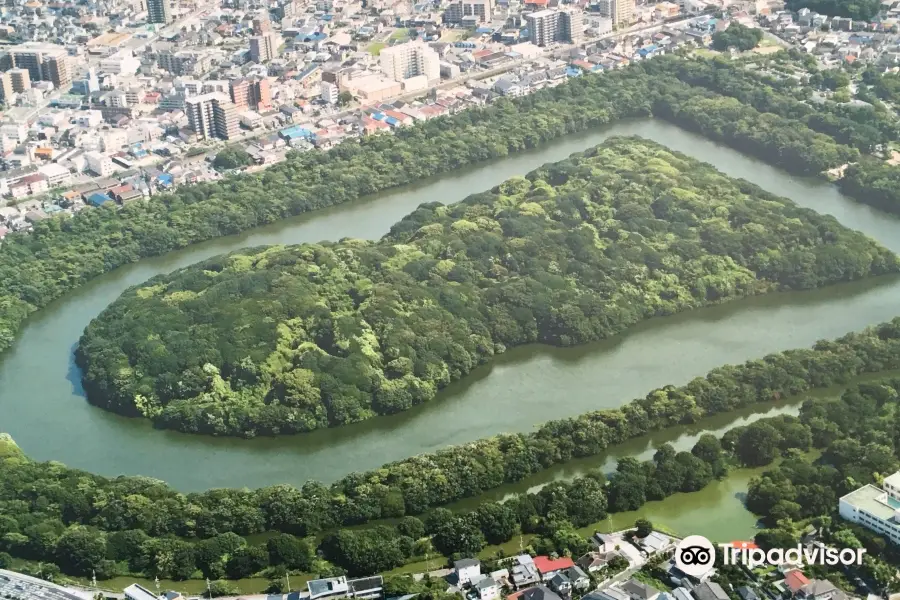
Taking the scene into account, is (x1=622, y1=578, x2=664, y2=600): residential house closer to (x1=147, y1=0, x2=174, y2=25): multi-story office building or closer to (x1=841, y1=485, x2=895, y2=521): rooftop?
(x1=841, y1=485, x2=895, y2=521): rooftop

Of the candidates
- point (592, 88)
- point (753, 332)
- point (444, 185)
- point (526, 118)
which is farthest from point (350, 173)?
point (753, 332)

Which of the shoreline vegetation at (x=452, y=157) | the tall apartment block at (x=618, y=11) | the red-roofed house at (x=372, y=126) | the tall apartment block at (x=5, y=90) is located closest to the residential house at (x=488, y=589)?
the shoreline vegetation at (x=452, y=157)

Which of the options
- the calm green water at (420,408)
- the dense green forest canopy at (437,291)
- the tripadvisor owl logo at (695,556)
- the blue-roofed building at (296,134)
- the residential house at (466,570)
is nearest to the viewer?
the tripadvisor owl logo at (695,556)

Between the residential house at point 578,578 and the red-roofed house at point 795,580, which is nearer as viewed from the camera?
the red-roofed house at point 795,580

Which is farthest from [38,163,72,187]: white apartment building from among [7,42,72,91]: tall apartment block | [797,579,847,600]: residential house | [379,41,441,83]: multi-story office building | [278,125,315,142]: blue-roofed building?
[797,579,847,600]: residential house

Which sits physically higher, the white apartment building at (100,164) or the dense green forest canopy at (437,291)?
the white apartment building at (100,164)

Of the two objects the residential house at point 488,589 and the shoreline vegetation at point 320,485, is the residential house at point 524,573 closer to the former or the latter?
the residential house at point 488,589
